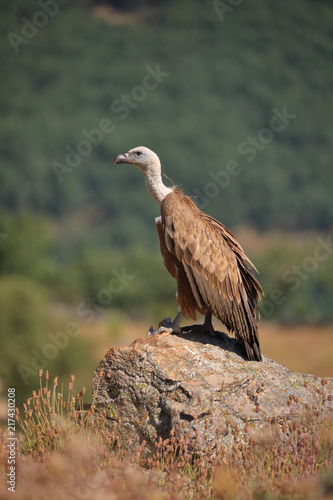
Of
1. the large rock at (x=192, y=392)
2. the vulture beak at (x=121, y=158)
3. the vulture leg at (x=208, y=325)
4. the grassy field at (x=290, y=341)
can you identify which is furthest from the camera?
the grassy field at (x=290, y=341)

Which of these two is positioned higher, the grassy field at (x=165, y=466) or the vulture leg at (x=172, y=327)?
the vulture leg at (x=172, y=327)

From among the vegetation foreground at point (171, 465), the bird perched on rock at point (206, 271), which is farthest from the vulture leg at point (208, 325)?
the vegetation foreground at point (171, 465)

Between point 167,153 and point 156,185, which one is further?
point 167,153

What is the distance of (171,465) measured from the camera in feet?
16.9

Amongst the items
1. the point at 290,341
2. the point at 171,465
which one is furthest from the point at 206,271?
the point at 290,341

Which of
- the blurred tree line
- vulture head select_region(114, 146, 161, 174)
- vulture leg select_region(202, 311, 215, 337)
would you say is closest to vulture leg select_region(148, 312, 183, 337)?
vulture leg select_region(202, 311, 215, 337)

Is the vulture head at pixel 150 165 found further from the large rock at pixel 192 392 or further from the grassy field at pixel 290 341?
the grassy field at pixel 290 341

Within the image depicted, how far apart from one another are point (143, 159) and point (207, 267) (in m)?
1.69

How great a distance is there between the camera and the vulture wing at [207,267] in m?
7.13

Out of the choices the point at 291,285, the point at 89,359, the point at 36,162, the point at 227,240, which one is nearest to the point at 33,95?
the point at 36,162

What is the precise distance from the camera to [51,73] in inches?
7731

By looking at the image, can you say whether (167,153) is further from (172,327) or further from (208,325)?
(172,327)

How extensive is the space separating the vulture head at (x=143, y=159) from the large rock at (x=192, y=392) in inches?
88.1

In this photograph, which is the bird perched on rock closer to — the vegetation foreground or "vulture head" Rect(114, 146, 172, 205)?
"vulture head" Rect(114, 146, 172, 205)
